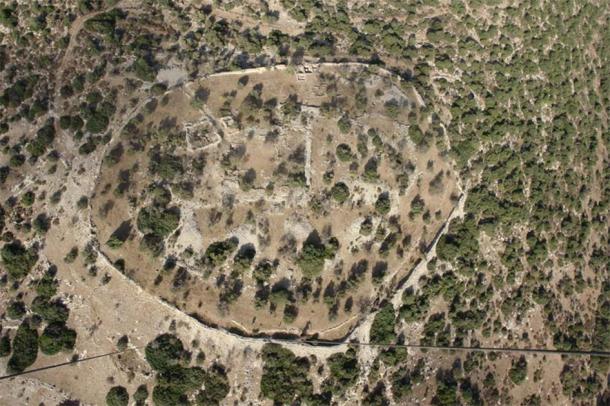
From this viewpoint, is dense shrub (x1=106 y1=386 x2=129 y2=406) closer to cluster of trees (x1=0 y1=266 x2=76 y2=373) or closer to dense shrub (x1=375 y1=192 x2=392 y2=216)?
cluster of trees (x1=0 y1=266 x2=76 y2=373)

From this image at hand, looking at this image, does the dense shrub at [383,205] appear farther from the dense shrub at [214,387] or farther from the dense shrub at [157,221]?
the dense shrub at [214,387]

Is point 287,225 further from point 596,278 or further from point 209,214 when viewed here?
point 596,278

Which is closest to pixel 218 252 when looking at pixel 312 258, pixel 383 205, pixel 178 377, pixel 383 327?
pixel 312 258

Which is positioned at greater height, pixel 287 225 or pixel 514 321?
pixel 287 225

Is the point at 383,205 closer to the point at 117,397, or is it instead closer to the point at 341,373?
the point at 341,373

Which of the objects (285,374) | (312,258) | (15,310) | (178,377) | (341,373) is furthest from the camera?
(312,258)

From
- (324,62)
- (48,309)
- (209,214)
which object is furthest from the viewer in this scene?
(324,62)

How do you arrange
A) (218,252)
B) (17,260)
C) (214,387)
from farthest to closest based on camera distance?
(218,252) → (17,260) → (214,387)

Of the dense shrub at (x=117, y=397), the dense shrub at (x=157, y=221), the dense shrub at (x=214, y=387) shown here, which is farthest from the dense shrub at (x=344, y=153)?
the dense shrub at (x=117, y=397)

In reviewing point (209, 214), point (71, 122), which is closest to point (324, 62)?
point (209, 214)

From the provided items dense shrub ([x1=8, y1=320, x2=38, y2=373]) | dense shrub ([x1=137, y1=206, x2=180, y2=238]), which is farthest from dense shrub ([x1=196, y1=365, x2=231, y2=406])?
dense shrub ([x1=8, y1=320, x2=38, y2=373])

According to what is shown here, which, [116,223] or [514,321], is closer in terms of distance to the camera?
[116,223]
